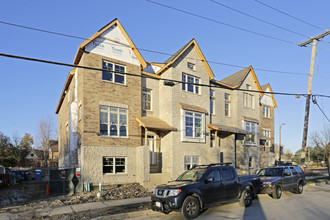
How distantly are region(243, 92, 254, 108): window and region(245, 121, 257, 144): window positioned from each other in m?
1.91

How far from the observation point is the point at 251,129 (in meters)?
25.6

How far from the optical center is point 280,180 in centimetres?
1266

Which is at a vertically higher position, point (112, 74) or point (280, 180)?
point (112, 74)

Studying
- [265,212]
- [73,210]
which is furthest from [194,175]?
[73,210]

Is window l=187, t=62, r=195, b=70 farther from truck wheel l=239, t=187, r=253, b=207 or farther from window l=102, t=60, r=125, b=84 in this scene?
truck wheel l=239, t=187, r=253, b=207

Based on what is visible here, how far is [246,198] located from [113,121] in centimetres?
972

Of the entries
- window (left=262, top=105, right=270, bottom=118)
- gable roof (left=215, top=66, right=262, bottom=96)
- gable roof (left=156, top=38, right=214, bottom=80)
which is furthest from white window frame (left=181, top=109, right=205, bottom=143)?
window (left=262, top=105, right=270, bottom=118)

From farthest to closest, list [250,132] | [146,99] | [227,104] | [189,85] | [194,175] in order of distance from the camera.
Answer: [250,132]
[227,104]
[189,85]
[146,99]
[194,175]

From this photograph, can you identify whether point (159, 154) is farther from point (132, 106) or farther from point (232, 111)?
point (232, 111)

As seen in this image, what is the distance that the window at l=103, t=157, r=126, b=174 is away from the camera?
1586 cm

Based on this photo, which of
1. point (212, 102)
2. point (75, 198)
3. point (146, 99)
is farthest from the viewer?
point (212, 102)

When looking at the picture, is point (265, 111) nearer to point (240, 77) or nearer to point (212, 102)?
point (240, 77)

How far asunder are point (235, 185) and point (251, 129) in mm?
16779

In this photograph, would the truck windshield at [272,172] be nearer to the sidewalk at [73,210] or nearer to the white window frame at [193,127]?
the white window frame at [193,127]
